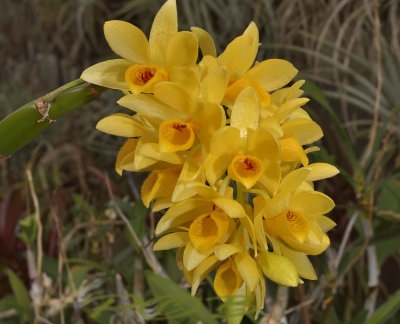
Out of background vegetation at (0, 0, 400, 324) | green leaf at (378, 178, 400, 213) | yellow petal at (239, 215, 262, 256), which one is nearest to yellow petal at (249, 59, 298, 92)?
yellow petal at (239, 215, 262, 256)

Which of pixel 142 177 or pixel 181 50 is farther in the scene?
pixel 142 177

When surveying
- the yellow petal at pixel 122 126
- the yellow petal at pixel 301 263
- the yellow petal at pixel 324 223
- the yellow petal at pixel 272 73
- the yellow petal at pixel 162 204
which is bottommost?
the yellow petal at pixel 301 263

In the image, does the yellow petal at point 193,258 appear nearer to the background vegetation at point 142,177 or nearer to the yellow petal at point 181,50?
the yellow petal at point 181,50

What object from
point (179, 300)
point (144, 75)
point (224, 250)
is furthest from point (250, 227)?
point (179, 300)

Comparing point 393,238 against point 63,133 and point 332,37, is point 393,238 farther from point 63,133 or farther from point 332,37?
point 63,133

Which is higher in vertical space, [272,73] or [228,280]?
[272,73]

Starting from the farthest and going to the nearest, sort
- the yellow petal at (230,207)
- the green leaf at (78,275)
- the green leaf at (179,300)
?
the green leaf at (78,275) → the green leaf at (179,300) → the yellow petal at (230,207)

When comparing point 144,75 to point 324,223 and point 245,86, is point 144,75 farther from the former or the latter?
point 324,223

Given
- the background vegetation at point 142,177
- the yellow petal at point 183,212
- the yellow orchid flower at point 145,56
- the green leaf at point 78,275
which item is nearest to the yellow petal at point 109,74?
the yellow orchid flower at point 145,56
